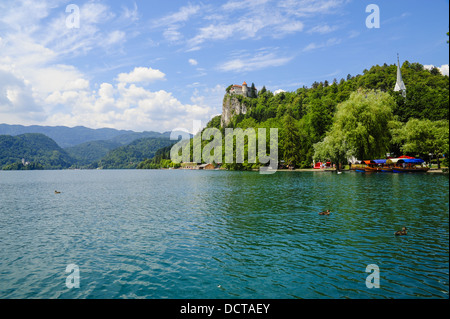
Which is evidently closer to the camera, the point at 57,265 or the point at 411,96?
the point at 57,265

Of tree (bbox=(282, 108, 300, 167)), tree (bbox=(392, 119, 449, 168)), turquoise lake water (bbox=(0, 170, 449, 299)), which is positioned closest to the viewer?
turquoise lake water (bbox=(0, 170, 449, 299))

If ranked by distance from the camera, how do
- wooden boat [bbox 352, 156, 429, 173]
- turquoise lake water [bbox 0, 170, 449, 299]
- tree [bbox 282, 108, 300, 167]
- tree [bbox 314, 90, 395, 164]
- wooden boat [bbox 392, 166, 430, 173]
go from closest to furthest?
turquoise lake water [bbox 0, 170, 449, 299], wooden boat [bbox 392, 166, 430, 173], wooden boat [bbox 352, 156, 429, 173], tree [bbox 314, 90, 395, 164], tree [bbox 282, 108, 300, 167]

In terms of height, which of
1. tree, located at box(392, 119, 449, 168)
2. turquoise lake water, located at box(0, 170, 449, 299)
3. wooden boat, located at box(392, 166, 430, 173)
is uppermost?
tree, located at box(392, 119, 449, 168)

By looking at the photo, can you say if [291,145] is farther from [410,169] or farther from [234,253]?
[234,253]

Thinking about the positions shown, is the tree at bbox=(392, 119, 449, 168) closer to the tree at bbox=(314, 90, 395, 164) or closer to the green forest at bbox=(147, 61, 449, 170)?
the green forest at bbox=(147, 61, 449, 170)

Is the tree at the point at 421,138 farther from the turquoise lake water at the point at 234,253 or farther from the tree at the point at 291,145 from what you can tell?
the turquoise lake water at the point at 234,253

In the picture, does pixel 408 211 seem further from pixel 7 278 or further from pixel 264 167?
pixel 264 167

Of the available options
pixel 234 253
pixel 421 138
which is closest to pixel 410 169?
pixel 421 138


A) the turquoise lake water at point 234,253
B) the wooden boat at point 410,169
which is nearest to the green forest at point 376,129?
the wooden boat at point 410,169

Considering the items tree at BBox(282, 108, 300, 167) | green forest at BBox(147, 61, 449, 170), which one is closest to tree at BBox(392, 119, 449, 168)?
green forest at BBox(147, 61, 449, 170)

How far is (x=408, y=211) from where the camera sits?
23.3m
